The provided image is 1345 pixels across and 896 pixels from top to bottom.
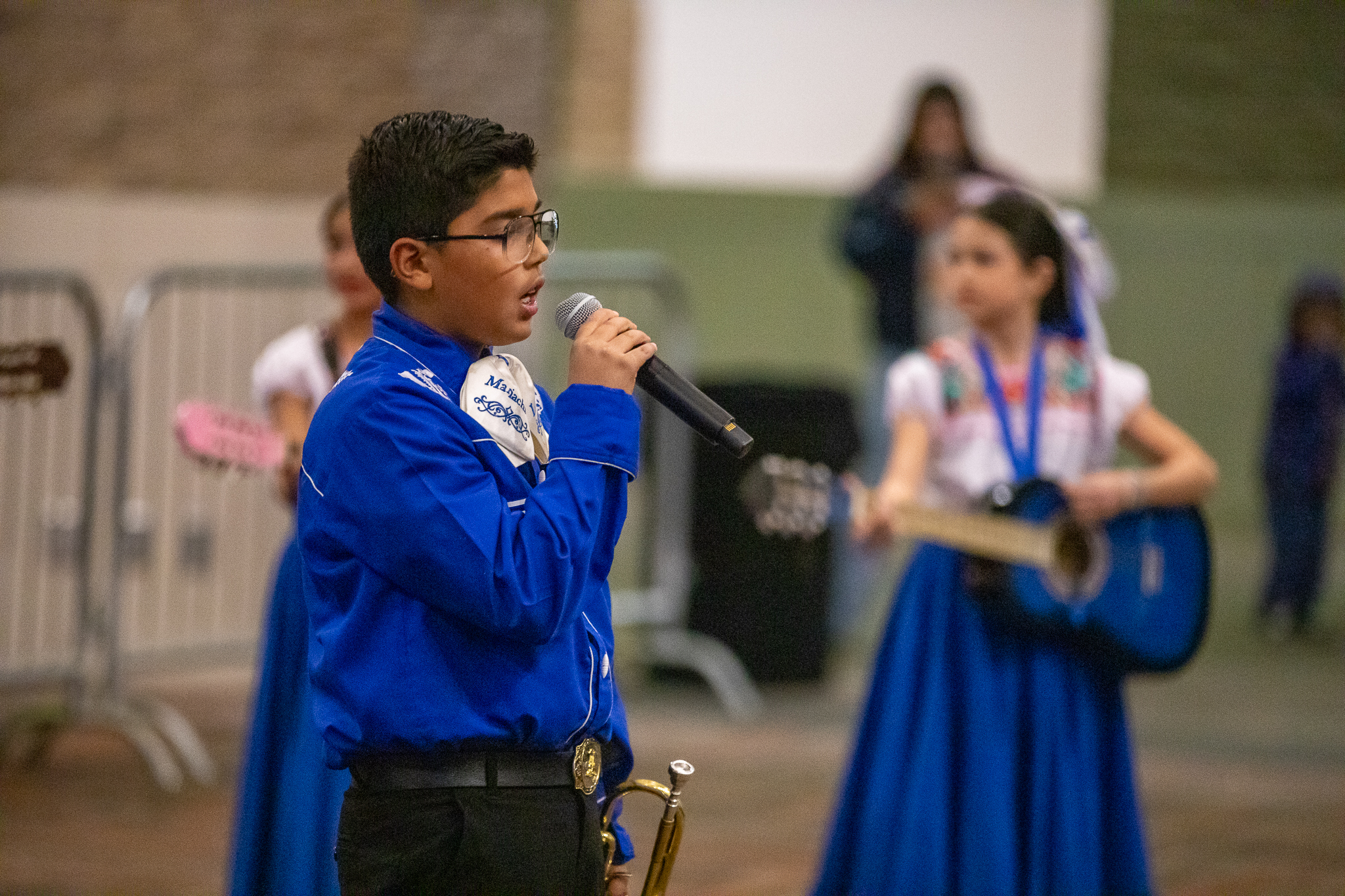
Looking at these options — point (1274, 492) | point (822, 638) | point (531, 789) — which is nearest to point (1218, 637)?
point (1274, 492)

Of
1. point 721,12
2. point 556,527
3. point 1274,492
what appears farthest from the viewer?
point 721,12

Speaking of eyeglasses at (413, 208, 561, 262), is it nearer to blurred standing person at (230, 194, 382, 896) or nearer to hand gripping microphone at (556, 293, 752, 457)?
hand gripping microphone at (556, 293, 752, 457)

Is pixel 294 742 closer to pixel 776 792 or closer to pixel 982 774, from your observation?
pixel 982 774

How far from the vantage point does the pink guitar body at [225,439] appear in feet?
12.5

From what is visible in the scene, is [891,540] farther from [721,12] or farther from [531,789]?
[721,12]

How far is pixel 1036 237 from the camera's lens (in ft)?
13.3

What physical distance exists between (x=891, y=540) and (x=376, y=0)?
17.5ft

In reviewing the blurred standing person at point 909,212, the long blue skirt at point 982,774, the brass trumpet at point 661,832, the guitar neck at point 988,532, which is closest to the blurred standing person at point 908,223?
the blurred standing person at point 909,212

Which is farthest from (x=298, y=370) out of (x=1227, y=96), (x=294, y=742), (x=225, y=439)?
(x=1227, y=96)

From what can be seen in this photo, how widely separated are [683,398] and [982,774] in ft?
6.37

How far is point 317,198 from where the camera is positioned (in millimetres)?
8102

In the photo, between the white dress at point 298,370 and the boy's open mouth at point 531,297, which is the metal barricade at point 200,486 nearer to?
the white dress at point 298,370

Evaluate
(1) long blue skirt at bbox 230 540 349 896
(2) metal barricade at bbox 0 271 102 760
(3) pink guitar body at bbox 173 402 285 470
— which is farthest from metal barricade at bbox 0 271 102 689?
(1) long blue skirt at bbox 230 540 349 896

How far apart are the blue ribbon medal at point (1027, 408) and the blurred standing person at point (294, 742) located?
4.42 feet
